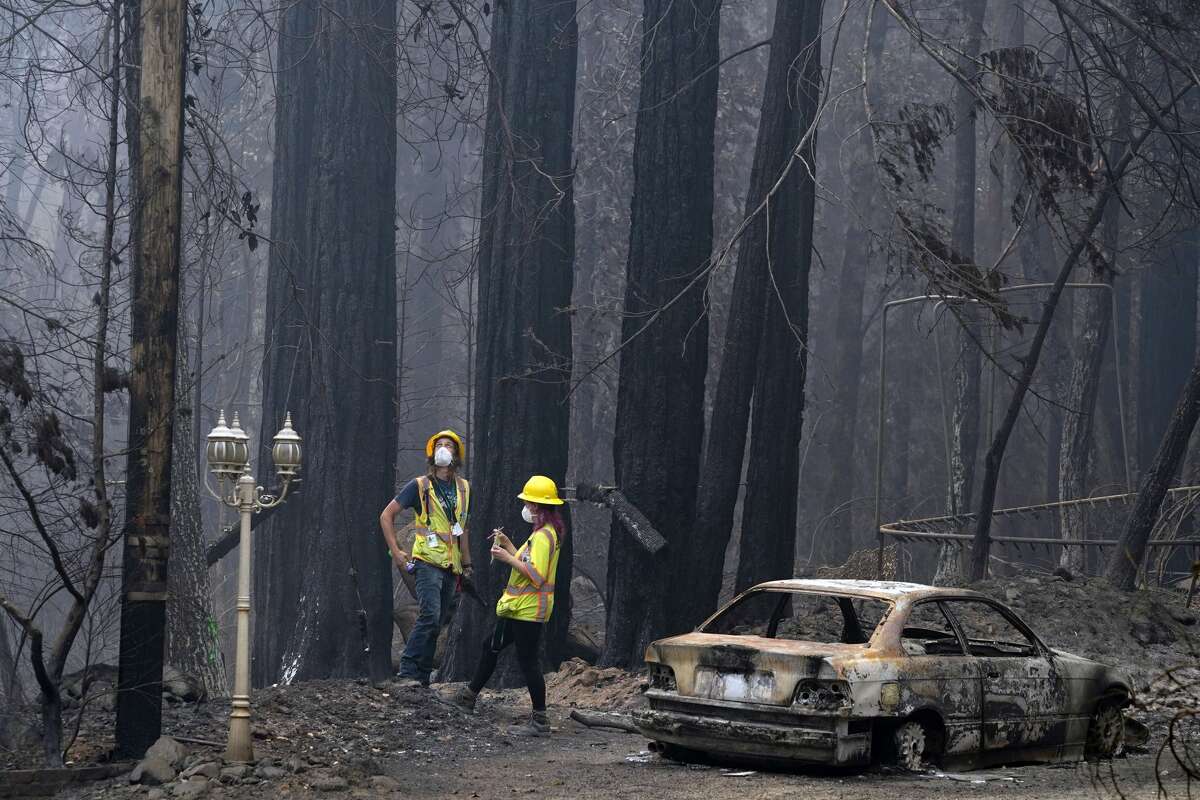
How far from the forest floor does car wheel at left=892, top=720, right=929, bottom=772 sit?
3.5 inches

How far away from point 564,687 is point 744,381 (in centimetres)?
373

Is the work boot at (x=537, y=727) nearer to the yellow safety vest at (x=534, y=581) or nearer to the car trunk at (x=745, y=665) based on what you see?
the yellow safety vest at (x=534, y=581)

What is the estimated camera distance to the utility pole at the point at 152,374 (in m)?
9.97

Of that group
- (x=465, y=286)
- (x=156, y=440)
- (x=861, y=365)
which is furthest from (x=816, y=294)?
(x=156, y=440)

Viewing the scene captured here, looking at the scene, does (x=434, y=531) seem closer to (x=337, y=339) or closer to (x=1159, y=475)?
(x=337, y=339)

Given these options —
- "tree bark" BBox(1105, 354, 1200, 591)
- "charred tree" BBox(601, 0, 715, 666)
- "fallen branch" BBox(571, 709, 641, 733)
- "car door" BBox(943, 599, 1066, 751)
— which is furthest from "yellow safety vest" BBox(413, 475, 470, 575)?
"tree bark" BBox(1105, 354, 1200, 591)

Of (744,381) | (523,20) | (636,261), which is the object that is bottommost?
(744,381)

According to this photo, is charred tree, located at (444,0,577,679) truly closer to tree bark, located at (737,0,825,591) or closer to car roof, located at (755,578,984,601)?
tree bark, located at (737,0,825,591)

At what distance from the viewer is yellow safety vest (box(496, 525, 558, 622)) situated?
39.0 ft

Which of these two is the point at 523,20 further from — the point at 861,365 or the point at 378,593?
the point at 861,365

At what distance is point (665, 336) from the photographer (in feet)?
54.2

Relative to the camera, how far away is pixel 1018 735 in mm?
Result: 10406

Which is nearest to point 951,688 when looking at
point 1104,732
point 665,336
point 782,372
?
point 1104,732

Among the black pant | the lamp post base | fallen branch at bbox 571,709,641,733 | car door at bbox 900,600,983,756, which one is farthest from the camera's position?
fallen branch at bbox 571,709,641,733
